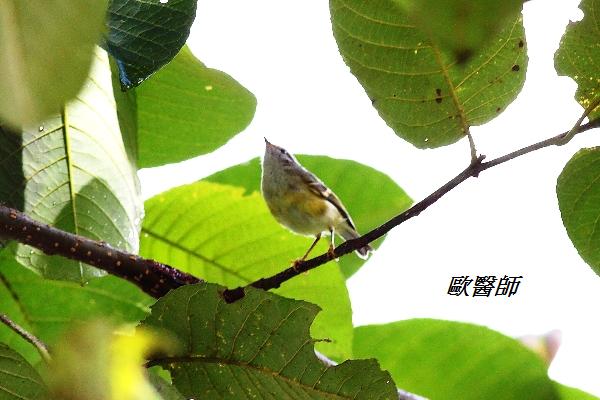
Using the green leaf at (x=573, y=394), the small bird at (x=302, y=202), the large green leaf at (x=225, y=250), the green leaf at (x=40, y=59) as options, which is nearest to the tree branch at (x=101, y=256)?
the large green leaf at (x=225, y=250)

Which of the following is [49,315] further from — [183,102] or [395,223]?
[395,223]

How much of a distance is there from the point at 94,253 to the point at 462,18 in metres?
0.85

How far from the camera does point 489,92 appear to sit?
0.93m

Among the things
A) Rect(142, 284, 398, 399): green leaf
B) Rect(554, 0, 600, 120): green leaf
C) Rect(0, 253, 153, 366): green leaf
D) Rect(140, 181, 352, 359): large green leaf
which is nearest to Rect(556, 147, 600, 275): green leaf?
Rect(554, 0, 600, 120): green leaf

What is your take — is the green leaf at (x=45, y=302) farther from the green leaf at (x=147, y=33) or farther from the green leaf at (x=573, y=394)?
the green leaf at (x=573, y=394)

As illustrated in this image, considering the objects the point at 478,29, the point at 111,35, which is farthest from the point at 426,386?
the point at 478,29

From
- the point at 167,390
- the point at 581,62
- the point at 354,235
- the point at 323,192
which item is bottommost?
the point at 167,390

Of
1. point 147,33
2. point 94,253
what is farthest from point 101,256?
point 147,33

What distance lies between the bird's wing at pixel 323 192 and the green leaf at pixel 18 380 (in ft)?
4.01

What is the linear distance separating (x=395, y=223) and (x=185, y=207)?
0.87 meters

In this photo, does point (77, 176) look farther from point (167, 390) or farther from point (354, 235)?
point (354, 235)

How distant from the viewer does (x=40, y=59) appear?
0.23 meters

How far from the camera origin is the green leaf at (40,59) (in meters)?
0.23

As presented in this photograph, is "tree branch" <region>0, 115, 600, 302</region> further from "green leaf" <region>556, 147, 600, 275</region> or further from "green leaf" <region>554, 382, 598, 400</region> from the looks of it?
"green leaf" <region>554, 382, 598, 400</region>
